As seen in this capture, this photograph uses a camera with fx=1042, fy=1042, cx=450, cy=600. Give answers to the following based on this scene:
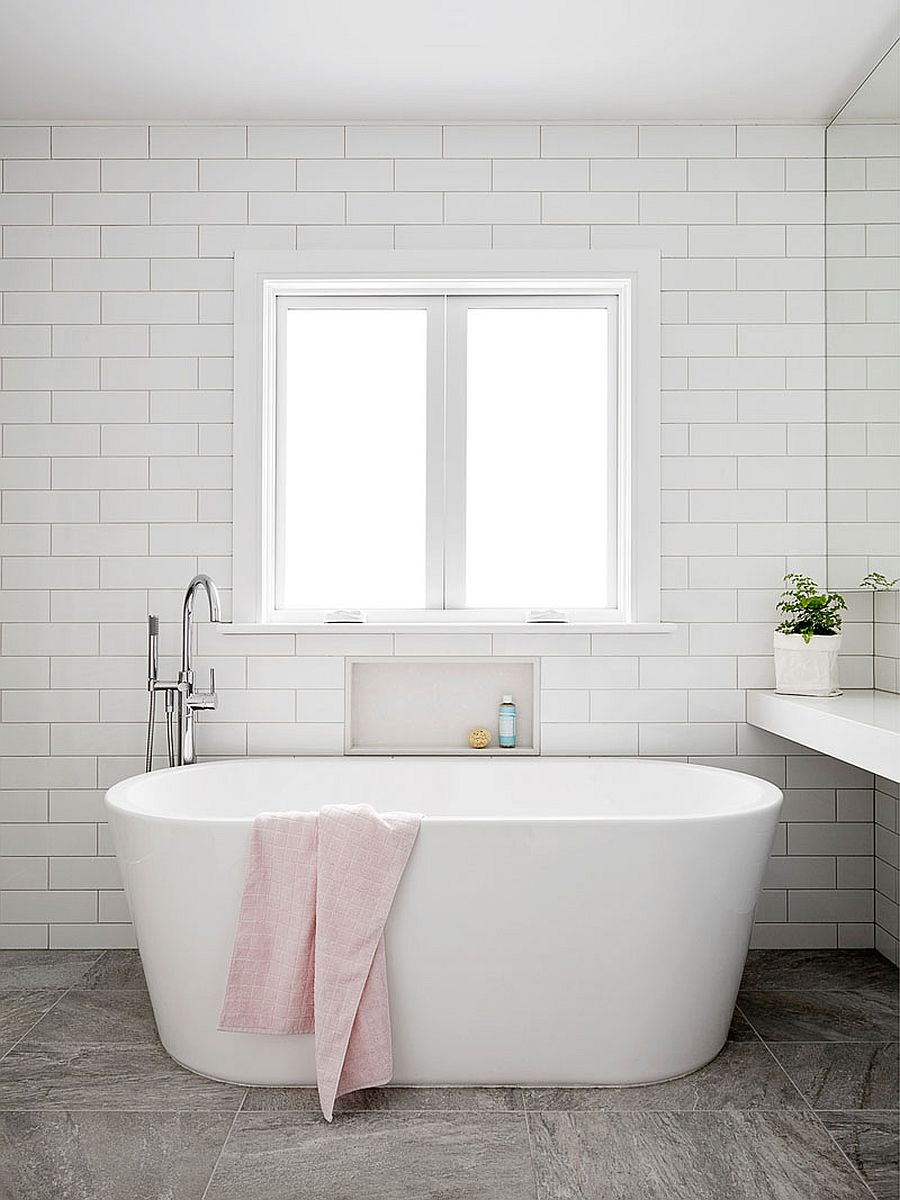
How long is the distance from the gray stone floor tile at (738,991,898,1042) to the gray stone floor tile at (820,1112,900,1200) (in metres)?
0.41

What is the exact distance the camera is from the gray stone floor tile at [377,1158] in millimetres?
2088

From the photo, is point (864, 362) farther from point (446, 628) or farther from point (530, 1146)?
point (530, 1146)

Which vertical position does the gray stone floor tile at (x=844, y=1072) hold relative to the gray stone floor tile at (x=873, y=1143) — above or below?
above

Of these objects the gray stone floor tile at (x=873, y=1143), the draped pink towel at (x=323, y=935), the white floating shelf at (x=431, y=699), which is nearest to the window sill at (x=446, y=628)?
the white floating shelf at (x=431, y=699)

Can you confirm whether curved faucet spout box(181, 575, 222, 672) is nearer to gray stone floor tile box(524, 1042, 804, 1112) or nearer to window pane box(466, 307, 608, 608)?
window pane box(466, 307, 608, 608)

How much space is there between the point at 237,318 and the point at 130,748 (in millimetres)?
1477

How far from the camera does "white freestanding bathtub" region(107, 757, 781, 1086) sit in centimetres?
242

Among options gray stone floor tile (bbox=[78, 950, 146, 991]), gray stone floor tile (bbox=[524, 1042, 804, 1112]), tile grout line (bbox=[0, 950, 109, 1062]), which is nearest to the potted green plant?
gray stone floor tile (bbox=[524, 1042, 804, 1112])

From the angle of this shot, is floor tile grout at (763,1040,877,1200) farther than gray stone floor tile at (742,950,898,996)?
No

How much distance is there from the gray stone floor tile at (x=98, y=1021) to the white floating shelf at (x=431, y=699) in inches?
41.2

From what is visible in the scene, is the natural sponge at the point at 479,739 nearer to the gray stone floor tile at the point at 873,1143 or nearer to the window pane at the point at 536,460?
the window pane at the point at 536,460

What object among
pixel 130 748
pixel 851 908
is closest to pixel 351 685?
pixel 130 748

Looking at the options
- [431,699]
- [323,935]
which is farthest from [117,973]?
[431,699]

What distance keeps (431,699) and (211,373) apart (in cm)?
132
